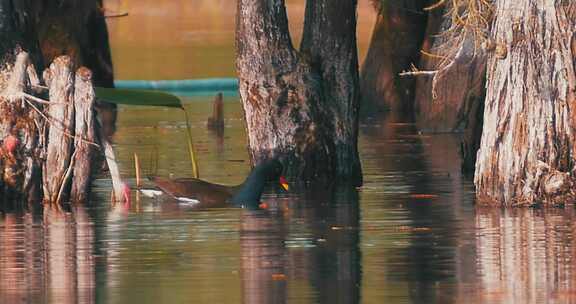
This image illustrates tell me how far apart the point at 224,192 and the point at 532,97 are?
4053 millimetres

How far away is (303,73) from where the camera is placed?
1096 inches

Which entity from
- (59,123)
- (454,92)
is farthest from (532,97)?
(454,92)

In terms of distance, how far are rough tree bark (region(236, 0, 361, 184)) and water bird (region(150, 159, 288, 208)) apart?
3.01 metres

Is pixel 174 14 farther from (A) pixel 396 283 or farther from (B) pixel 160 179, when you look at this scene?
(A) pixel 396 283

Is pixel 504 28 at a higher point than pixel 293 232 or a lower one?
higher

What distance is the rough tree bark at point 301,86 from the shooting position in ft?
90.9

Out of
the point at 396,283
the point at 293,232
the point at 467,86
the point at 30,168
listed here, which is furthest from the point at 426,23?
the point at 396,283

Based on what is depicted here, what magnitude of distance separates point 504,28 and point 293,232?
3435 mm

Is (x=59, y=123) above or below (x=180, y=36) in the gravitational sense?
above

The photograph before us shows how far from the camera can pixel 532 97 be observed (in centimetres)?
2286

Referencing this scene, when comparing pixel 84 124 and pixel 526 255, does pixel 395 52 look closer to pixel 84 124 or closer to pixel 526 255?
pixel 84 124

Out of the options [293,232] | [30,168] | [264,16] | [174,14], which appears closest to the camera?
[293,232]

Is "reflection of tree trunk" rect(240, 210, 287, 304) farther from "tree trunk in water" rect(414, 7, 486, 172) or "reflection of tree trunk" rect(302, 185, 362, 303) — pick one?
"tree trunk in water" rect(414, 7, 486, 172)

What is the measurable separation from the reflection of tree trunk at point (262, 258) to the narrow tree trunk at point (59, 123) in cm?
245
